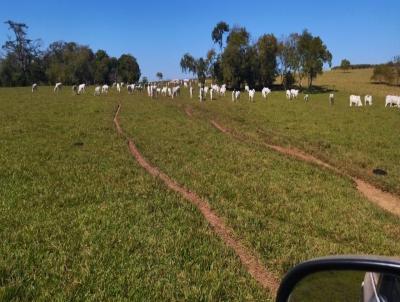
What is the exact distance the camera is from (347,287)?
2.82 m

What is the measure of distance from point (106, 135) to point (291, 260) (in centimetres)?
1630

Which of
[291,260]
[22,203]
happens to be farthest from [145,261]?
[22,203]

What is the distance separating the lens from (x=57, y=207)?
11.0 m

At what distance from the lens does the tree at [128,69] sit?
156038 mm

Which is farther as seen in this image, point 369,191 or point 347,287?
point 369,191

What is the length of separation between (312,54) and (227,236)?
90.0 m

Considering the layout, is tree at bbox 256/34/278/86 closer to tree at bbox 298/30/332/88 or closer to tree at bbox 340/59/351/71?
tree at bbox 298/30/332/88

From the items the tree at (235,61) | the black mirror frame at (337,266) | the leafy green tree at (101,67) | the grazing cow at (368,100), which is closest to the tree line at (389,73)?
the tree at (235,61)

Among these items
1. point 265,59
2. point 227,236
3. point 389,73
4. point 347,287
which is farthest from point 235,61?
point 347,287

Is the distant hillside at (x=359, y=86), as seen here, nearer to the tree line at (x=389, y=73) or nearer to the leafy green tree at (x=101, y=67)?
the tree line at (x=389, y=73)

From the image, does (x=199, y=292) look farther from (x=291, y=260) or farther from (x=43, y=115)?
(x=43, y=115)

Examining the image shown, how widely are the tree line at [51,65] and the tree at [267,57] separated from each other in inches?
2247

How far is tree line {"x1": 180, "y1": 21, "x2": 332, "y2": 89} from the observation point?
91.7m

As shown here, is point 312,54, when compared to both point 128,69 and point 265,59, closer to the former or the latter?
point 265,59
